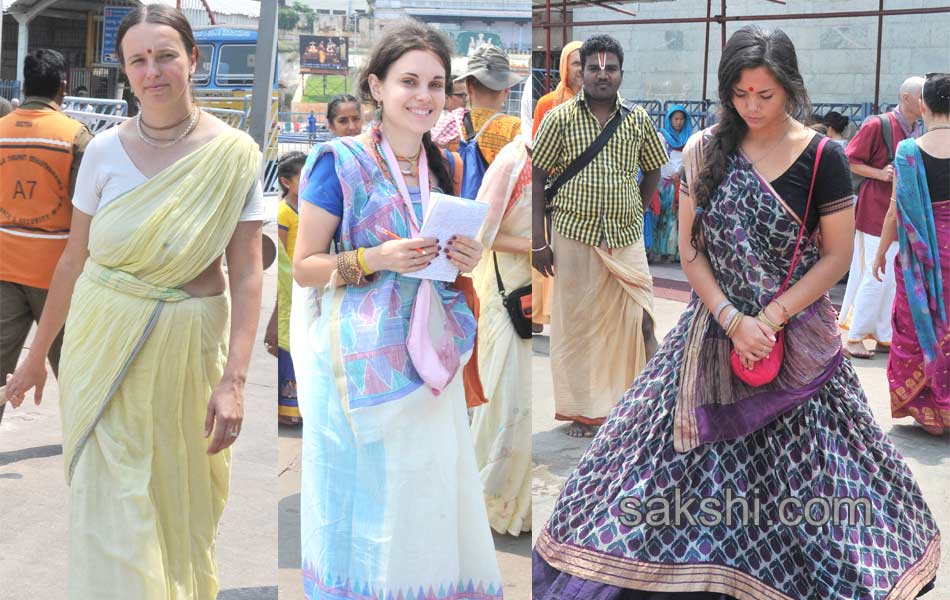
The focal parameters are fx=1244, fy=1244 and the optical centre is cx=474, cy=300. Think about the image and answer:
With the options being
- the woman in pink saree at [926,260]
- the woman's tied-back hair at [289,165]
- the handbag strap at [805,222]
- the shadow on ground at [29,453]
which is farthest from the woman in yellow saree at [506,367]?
the woman in pink saree at [926,260]

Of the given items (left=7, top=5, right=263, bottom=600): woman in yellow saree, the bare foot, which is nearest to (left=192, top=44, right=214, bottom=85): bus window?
(left=7, top=5, right=263, bottom=600): woman in yellow saree

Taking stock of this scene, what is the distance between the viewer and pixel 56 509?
14.9 feet

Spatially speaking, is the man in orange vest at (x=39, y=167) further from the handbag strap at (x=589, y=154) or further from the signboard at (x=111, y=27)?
the handbag strap at (x=589, y=154)

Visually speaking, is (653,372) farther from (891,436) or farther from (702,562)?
(891,436)

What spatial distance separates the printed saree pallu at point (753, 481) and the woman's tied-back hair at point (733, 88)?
0.14 feet

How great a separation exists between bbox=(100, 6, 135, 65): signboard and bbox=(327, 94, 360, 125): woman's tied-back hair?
679 millimetres

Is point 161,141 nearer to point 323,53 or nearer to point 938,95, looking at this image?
point 323,53

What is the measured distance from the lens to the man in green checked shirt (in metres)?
5.02

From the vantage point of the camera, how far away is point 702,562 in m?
3.43

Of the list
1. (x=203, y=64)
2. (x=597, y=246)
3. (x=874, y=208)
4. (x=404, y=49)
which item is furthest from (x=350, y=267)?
(x=874, y=208)

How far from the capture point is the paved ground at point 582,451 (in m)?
4.66

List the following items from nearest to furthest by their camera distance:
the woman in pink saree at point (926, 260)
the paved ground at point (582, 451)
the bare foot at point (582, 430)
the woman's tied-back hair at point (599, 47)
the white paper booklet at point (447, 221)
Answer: the white paper booklet at point (447, 221), the paved ground at point (582, 451), the woman's tied-back hair at point (599, 47), the bare foot at point (582, 430), the woman in pink saree at point (926, 260)

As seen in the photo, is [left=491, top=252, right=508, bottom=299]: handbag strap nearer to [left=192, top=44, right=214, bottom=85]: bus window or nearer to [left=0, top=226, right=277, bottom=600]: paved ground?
[left=0, top=226, right=277, bottom=600]: paved ground

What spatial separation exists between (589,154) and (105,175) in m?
2.43
